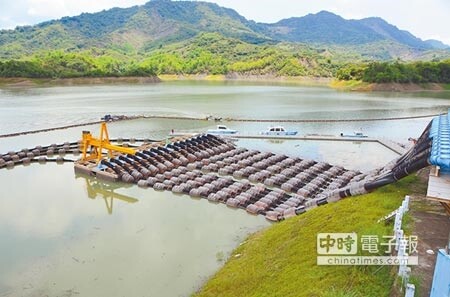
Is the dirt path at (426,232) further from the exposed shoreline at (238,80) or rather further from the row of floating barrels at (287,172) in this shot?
the exposed shoreline at (238,80)

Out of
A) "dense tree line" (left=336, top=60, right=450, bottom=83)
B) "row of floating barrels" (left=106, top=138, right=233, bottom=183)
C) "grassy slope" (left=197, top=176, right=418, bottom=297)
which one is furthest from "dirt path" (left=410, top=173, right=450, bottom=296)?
"dense tree line" (left=336, top=60, right=450, bottom=83)

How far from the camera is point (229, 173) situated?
1010 inches

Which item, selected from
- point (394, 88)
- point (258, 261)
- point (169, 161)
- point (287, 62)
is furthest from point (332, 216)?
point (287, 62)

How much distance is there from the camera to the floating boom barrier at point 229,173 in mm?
19859

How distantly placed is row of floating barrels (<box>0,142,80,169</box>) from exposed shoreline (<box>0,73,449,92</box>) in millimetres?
82860

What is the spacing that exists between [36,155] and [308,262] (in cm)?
2822

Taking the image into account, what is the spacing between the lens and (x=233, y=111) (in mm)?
59438

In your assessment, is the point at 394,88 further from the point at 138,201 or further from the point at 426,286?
the point at 426,286

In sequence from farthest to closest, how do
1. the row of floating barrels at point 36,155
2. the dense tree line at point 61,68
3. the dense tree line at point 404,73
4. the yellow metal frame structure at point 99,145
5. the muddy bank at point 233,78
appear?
the muddy bank at point 233,78, the dense tree line at point 61,68, the dense tree line at point 404,73, the row of floating barrels at point 36,155, the yellow metal frame structure at point 99,145

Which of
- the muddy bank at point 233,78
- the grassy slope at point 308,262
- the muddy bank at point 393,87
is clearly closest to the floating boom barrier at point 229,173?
the grassy slope at point 308,262

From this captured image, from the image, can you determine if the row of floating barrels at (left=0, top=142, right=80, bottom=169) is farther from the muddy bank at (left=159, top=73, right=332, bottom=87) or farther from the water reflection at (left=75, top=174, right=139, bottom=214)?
the muddy bank at (left=159, top=73, right=332, bottom=87)

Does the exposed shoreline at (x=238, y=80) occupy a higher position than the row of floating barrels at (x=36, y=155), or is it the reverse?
the exposed shoreline at (x=238, y=80)

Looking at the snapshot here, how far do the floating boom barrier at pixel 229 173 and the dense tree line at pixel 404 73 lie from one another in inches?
3144

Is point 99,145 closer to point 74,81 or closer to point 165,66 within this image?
point 74,81
